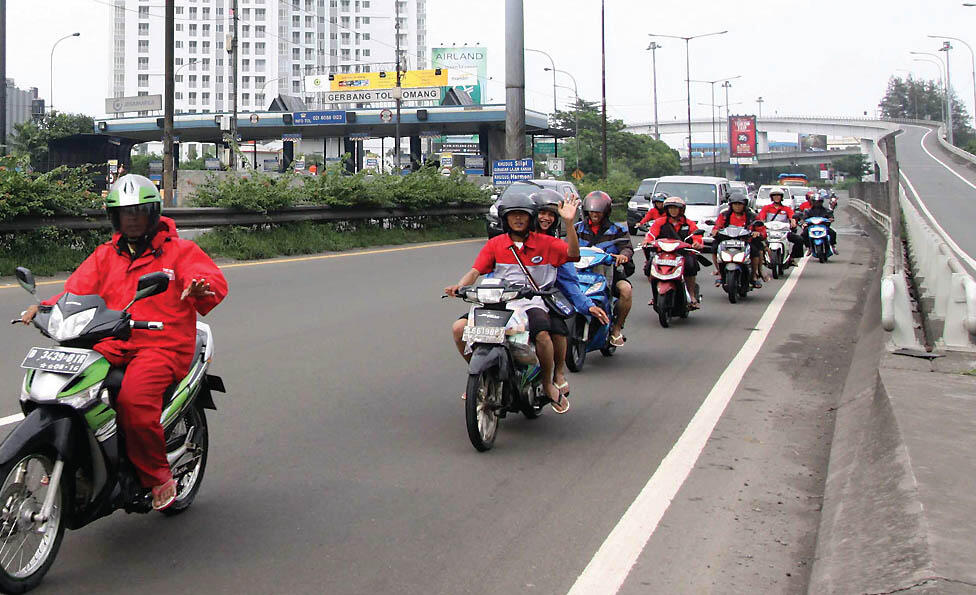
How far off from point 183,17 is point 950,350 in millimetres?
150764

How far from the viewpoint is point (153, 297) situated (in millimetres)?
4918

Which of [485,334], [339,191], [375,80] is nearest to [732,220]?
[339,191]

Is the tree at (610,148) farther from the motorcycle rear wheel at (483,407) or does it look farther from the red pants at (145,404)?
the red pants at (145,404)

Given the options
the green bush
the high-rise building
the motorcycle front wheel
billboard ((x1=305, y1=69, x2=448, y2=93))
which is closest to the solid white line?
the motorcycle front wheel

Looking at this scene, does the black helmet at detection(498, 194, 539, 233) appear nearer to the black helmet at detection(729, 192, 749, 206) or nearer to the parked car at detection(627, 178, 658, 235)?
the black helmet at detection(729, 192, 749, 206)

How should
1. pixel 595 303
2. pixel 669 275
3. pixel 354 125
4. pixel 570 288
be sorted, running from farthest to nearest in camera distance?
pixel 354 125 < pixel 669 275 < pixel 595 303 < pixel 570 288

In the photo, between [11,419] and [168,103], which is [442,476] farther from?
[168,103]

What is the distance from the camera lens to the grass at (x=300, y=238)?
1919 centimetres

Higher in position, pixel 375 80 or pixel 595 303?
pixel 375 80

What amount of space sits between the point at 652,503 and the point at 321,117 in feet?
180

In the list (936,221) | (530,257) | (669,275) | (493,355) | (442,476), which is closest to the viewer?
(442,476)

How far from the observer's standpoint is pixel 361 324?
39.0 ft

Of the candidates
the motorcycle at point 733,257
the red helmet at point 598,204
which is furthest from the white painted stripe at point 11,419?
the motorcycle at point 733,257

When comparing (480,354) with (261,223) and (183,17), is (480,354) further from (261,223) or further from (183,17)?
(183,17)
